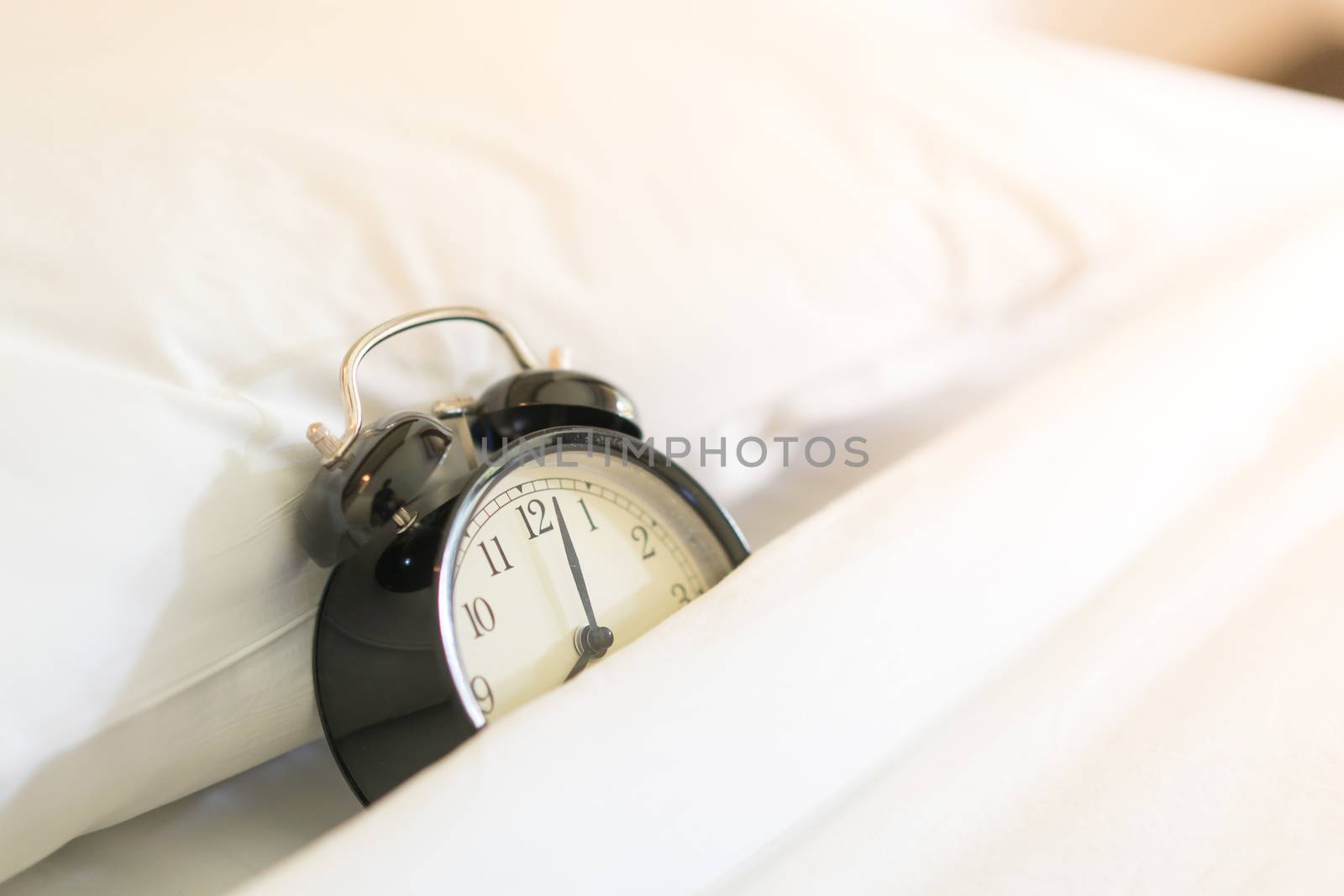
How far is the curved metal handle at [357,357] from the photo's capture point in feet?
1.47

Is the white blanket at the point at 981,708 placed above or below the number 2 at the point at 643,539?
below

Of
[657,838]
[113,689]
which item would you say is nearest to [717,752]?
[657,838]

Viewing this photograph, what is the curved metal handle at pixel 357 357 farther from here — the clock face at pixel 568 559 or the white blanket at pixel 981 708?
the white blanket at pixel 981 708

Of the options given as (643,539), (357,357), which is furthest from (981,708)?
(357,357)

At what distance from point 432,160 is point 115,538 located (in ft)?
0.82

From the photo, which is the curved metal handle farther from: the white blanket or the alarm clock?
the white blanket

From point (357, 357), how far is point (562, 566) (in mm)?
150

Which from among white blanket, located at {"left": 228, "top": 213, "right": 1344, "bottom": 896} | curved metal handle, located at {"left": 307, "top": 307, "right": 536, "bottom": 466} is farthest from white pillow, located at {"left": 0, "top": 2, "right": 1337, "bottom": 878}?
white blanket, located at {"left": 228, "top": 213, "right": 1344, "bottom": 896}

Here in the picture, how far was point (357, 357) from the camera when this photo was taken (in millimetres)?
465

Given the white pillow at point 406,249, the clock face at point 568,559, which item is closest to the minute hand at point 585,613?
the clock face at point 568,559

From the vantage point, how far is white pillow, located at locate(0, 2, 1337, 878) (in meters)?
0.40

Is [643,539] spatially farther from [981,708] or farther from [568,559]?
[981,708]

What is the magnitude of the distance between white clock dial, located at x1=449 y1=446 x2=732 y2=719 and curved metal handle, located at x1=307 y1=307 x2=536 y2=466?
7cm

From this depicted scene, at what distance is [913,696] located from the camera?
0.43 meters
